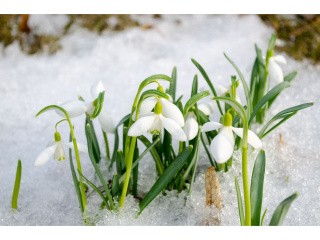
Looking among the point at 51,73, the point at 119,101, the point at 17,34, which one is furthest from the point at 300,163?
the point at 17,34

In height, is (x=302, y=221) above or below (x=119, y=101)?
above

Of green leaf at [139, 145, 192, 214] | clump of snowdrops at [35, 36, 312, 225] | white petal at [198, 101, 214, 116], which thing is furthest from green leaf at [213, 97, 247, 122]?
white petal at [198, 101, 214, 116]

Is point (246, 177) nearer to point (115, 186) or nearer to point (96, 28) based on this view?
point (115, 186)

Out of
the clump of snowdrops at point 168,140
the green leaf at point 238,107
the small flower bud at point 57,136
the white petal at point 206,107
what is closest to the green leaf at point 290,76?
the clump of snowdrops at point 168,140

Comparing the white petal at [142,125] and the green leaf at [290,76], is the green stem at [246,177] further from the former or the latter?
the green leaf at [290,76]

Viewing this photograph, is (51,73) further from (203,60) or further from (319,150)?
(319,150)
